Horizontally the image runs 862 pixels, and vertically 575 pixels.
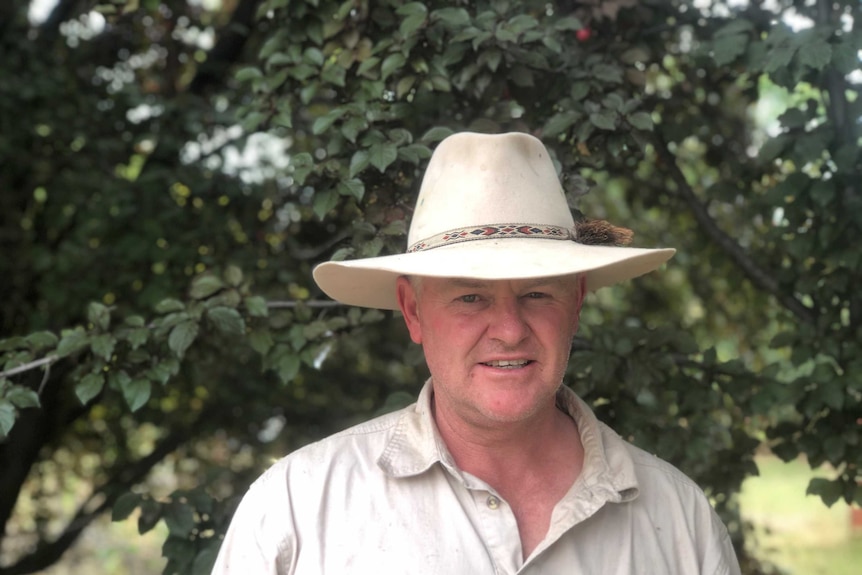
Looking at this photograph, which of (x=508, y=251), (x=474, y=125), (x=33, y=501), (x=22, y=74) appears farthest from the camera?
(x=33, y=501)

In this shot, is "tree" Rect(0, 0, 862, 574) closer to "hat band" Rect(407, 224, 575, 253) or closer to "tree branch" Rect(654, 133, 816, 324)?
"tree branch" Rect(654, 133, 816, 324)

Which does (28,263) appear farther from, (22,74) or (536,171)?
(536,171)

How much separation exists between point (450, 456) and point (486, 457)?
0.09m

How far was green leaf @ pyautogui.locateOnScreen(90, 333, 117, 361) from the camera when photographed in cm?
279

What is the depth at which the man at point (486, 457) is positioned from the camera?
2086mm

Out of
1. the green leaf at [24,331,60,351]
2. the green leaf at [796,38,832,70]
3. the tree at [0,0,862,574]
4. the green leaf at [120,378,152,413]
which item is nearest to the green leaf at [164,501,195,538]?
the tree at [0,0,862,574]

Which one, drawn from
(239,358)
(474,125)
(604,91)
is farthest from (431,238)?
(239,358)

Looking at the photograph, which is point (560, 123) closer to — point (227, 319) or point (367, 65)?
point (367, 65)

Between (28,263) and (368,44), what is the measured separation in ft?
7.20

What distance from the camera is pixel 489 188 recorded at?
2178 mm

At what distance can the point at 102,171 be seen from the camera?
4387 mm

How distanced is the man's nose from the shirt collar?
282 mm

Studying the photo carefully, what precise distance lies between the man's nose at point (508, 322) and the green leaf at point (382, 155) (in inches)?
28.7

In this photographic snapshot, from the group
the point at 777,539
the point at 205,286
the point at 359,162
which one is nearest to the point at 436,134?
the point at 359,162
